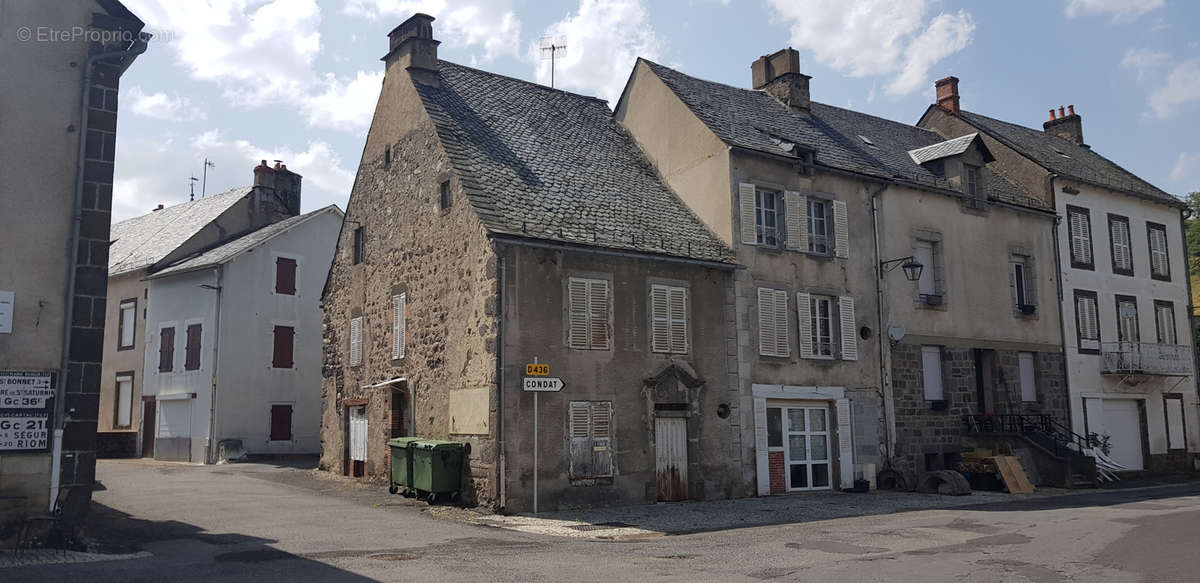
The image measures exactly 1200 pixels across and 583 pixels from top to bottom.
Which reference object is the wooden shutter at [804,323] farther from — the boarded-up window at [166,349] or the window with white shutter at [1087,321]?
the boarded-up window at [166,349]

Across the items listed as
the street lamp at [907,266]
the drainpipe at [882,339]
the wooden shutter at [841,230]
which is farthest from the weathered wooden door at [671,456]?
the street lamp at [907,266]

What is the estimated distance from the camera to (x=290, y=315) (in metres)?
29.0

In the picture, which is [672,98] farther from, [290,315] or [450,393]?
[290,315]

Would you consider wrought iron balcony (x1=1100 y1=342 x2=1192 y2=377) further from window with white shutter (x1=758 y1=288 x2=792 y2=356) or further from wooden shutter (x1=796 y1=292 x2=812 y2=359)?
window with white shutter (x1=758 y1=288 x2=792 y2=356)

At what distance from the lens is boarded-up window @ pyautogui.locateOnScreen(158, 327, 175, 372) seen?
28.7m

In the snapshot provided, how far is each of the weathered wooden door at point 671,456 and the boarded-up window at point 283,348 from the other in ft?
50.8

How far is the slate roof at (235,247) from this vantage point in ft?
90.8

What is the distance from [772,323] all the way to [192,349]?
1791 centimetres

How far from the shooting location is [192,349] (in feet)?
91.7

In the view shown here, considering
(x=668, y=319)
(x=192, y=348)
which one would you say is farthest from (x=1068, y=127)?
(x=192, y=348)

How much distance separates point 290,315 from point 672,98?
47.6 feet

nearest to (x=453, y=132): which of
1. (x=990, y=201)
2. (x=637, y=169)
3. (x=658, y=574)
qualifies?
(x=637, y=169)

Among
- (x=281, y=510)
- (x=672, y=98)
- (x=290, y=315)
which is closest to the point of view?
(x=281, y=510)

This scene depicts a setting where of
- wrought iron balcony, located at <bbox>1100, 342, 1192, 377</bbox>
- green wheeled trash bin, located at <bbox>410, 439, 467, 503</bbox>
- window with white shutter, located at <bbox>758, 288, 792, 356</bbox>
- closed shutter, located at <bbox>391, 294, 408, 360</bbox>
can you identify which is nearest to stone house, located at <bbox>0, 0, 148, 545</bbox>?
green wheeled trash bin, located at <bbox>410, 439, 467, 503</bbox>
